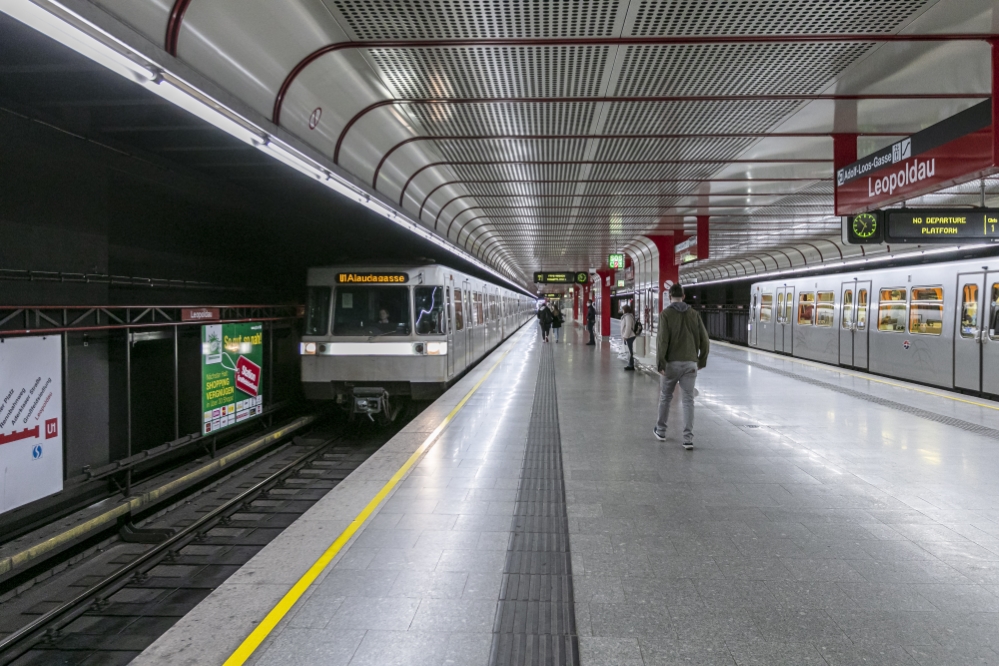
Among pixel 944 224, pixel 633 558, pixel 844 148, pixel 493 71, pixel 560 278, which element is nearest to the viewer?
pixel 633 558

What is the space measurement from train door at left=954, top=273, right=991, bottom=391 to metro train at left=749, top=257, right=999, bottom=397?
0.02 meters

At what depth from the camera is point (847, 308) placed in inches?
603

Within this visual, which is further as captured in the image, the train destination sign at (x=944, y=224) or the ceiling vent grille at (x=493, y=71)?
the train destination sign at (x=944, y=224)

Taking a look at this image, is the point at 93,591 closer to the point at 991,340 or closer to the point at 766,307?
the point at 991,340

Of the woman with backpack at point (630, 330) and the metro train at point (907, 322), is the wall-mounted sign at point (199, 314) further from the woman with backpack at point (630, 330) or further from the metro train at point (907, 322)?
the metro train at point (907, 322)

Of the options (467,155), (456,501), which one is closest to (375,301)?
(467,155)

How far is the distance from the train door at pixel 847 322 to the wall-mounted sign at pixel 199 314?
45.7 feet

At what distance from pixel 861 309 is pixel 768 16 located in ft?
39.0

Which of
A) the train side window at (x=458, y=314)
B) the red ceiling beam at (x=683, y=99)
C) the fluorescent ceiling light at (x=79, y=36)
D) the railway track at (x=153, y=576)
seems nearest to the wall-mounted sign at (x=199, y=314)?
the railway track at (x=153, y=576)

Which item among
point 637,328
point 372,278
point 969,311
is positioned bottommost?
point 637,328

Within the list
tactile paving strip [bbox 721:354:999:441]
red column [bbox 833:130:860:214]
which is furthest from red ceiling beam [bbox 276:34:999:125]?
tactile paving strip [bbox 721:354:999:441]

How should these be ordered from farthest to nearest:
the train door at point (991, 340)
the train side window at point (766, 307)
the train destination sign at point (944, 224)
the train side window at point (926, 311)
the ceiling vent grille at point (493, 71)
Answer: the train side window at point (766, 307) < the train side window at point (926, 311) < the train door at point (991, 340) < the train destination sign at point (944, 224) < the ceiling vent grille at point (493, 71)

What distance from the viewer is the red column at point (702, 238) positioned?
14.0 meters

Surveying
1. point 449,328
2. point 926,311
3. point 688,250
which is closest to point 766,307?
point 688,250
